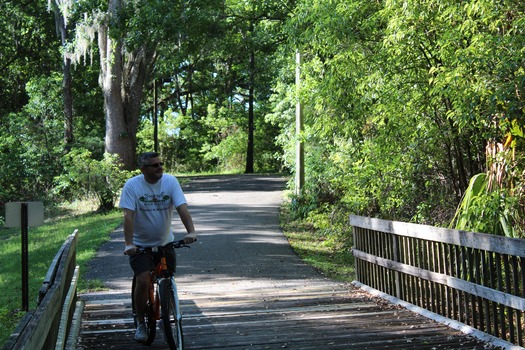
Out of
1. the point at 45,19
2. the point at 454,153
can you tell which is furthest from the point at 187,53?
the point at 45,19

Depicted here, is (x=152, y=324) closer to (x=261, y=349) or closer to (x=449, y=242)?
(x=261, y=349)

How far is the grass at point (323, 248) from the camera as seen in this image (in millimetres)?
14716

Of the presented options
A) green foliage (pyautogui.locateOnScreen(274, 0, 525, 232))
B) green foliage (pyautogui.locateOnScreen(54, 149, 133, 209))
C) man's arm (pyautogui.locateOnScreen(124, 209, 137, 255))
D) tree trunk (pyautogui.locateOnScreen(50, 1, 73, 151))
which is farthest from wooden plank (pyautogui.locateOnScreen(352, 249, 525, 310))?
tree trunk (pyautogui.locateOnScreen(50, 1, 73, 151))

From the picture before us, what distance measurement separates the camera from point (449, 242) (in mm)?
Answer: 7309

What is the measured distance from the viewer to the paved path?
22.3 feet

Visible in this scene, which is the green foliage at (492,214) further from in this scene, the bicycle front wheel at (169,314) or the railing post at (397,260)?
the bicycle front wheel at (169,314)

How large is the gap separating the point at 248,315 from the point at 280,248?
9003 millimetres

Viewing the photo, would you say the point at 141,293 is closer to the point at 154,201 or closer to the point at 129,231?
the point at 129,231

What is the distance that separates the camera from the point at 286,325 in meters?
7.57

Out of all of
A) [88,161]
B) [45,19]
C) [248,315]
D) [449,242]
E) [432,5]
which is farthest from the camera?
[45,19]

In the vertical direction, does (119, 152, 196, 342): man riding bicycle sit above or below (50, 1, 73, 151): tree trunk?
below

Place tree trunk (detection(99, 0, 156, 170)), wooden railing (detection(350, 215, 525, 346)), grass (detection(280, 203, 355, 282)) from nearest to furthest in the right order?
wooden railing (detection(350, 215, 525, 346)), grass (detection(280, 203, 355, 282)), tree trunk (detection(99, 0, 156, 170))

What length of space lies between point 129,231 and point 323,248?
1187 cm

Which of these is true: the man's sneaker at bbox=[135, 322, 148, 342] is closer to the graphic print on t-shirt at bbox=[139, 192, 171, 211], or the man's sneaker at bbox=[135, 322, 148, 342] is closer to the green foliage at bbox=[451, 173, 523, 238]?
the graphic print on t-shirt at bbox=[139, 192, 171, 211]
